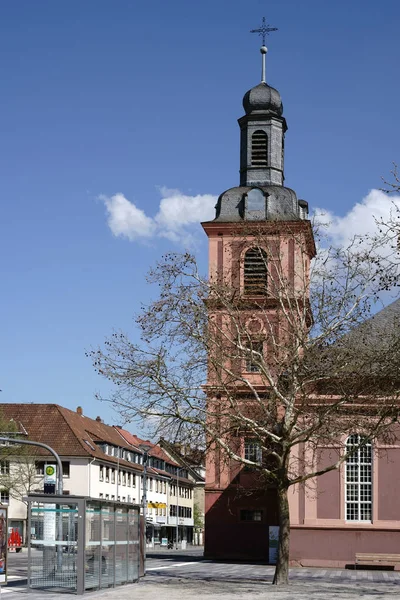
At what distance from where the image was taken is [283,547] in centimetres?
3067

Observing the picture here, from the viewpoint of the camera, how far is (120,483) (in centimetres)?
9112

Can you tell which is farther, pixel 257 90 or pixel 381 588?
pixel 257 90

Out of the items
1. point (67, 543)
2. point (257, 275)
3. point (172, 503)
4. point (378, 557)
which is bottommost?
point (172, 503)

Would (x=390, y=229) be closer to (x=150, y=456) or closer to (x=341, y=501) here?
(x=341, y=501)

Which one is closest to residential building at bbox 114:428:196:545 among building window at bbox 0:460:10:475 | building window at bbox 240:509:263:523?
building window at bbox 0:460:10:475

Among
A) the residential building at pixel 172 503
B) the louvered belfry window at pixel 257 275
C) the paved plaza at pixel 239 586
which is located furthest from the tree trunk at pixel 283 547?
the residential building at pixel 172 503

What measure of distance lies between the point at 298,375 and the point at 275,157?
27.0m

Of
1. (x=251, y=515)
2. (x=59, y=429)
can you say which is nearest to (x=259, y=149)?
(x=251, y=515)

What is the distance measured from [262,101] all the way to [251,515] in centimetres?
2218

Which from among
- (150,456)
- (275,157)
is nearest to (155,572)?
(275,157)

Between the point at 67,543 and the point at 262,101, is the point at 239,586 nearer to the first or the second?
the point at 67,543

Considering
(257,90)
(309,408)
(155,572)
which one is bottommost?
(155,572)

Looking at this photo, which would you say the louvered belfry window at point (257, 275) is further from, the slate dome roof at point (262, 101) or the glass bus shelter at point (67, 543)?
the glass bus shelter at point (67, 543)

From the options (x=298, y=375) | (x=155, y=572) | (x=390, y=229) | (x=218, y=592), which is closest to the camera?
(x=390, y=229)
